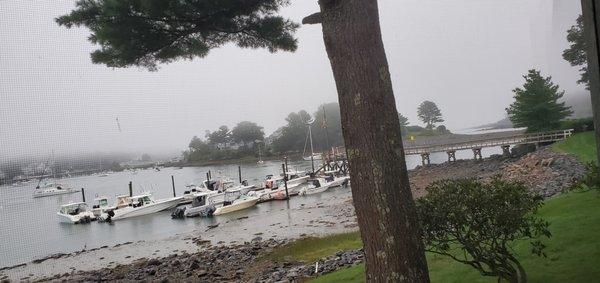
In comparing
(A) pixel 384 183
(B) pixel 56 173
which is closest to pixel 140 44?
(A) pixel 384 183

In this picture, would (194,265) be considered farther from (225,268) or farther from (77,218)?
(77,218)

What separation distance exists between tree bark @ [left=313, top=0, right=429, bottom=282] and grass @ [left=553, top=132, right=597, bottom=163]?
18.0 meters

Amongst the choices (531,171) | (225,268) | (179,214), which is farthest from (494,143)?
(225,268)

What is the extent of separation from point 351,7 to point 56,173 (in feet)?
87.1

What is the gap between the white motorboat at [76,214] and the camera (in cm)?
2748

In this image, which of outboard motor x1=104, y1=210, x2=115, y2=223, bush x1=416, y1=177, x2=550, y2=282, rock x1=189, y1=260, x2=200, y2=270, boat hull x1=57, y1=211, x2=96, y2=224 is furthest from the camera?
boat hull x1=57, y1=211, x2=96, y2=224

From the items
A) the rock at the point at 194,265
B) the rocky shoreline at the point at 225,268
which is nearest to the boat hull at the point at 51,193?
the rocky shoreline at the point at 225,268

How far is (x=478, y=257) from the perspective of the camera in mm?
3369

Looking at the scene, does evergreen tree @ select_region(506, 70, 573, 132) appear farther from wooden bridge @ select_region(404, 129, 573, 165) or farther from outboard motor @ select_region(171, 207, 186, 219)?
outboard motor @ select_region(171, 207, 186, 219)

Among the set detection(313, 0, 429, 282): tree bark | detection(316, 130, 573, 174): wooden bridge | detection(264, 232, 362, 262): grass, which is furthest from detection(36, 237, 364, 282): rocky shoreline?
detection(316, 130, 573, 174): wooden bridge

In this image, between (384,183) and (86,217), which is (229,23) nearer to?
(384,183)

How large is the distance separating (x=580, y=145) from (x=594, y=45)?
21483 millimetres

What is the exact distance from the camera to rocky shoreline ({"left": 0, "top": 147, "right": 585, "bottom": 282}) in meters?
8.33

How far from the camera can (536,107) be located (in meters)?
25.6
